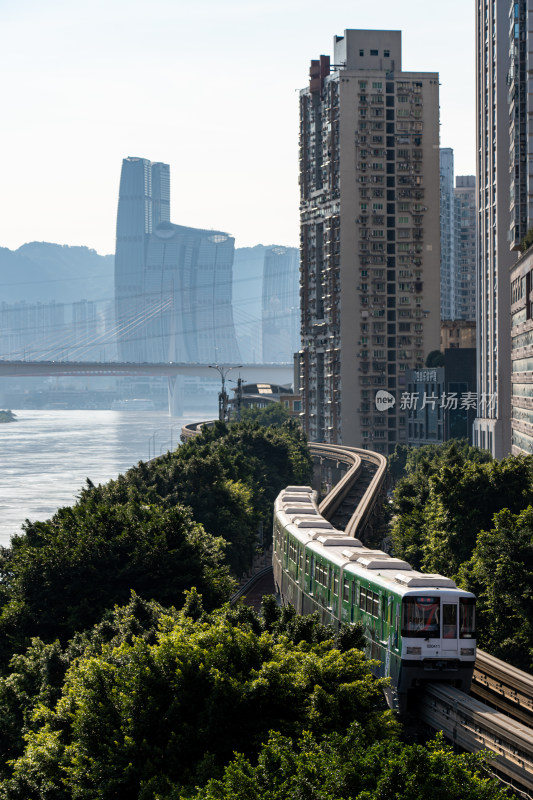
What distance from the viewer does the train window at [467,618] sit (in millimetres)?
25234

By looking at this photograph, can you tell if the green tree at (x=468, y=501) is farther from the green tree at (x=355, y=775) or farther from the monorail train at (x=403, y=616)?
the green tree at (x=355, y=775)

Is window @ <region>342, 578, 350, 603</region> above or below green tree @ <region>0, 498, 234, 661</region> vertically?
above

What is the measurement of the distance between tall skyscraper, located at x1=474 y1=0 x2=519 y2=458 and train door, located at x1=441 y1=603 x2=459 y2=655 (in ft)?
275

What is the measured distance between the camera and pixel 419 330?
14388 centimetres

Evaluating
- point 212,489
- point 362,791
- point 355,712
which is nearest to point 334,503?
point 212,489

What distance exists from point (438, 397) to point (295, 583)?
312ft

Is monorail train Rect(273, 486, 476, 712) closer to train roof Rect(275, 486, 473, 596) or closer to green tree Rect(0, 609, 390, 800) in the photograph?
train roof Rect(275, 486, 473, 596)

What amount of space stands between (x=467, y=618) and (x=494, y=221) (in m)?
91.5

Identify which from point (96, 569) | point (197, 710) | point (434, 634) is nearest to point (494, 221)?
point (96, 569)

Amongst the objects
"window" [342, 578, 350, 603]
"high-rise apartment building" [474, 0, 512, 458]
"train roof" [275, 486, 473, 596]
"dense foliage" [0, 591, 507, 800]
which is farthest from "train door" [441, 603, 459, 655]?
"high-rise apartment building" [474, 0, 512, 458]

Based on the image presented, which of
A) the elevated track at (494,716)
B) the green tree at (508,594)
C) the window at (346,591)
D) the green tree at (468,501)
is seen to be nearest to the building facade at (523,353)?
the green tree at (468,501)

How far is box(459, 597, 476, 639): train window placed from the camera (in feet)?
82.8

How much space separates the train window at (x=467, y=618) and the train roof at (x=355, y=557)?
8.1 inches

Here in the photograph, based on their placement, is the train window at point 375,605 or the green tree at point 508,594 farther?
the green tree at point 508,594
